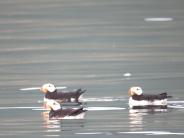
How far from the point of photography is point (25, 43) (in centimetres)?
2550

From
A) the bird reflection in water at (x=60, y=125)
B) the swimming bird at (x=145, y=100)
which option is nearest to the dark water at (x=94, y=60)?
the bird reflection in water at (x=60, y=125)

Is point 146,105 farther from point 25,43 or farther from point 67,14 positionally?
point 67,14

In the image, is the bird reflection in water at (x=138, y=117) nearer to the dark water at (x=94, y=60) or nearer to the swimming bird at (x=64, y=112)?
the dark water at (x=94, y=60)

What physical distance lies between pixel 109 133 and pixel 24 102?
3545 mm

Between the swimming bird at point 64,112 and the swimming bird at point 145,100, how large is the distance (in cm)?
112

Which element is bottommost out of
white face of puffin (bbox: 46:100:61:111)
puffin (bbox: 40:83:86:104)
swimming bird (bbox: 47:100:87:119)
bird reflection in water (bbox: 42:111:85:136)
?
bird reflection in water (bbox: 42:111:85:136)

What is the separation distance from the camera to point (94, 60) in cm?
2228

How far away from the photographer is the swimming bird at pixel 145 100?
15.5 meters

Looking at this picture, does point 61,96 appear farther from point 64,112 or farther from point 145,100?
point 64,112

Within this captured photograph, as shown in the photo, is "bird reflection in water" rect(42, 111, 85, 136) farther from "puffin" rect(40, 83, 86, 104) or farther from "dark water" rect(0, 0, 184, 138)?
"puffin" rect(40, 83, 86, 104)

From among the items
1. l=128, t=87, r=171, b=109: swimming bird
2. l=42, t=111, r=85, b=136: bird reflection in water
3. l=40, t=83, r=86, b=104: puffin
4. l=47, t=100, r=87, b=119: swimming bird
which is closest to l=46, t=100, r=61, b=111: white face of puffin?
l=47, t=100, r=87, b=119: swimming bird

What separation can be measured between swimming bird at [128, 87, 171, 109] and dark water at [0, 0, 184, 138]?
185 mm

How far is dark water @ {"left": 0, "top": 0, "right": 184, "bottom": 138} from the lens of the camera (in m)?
14.4

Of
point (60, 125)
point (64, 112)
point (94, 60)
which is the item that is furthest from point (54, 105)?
point (94, 60)
